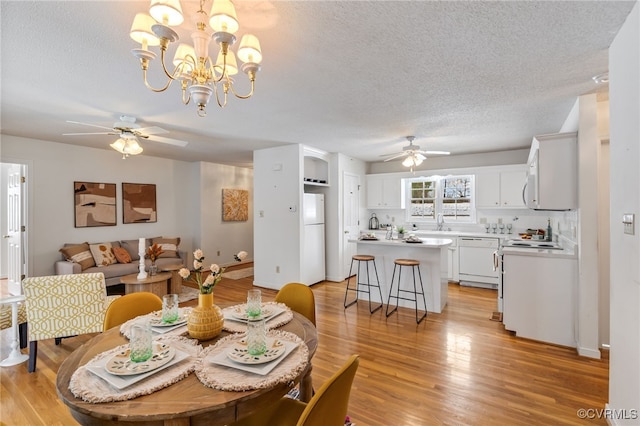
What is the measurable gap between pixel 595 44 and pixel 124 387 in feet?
10.7

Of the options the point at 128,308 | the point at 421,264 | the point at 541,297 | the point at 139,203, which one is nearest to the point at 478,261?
the point at 421,264

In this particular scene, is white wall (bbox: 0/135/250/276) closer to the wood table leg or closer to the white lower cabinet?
the wood table leg

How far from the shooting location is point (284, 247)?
204 inches

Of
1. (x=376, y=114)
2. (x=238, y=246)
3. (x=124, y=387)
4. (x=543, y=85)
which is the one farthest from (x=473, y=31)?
(x=238, y=246)

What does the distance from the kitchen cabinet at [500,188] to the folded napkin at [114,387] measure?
18.9ft

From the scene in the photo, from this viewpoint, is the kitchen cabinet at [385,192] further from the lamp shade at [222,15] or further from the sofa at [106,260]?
the lamp shade at [222,15]

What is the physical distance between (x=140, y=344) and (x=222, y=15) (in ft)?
5.08

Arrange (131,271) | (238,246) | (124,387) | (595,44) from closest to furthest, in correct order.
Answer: (124,387) → (595,44) → (131,271) → (238,246)

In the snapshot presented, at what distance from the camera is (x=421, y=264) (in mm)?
4039

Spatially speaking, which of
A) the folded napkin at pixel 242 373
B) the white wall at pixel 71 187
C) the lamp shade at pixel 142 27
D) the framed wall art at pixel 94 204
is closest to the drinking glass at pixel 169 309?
the folded napkin at pixel 242 373

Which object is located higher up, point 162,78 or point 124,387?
point 162,78

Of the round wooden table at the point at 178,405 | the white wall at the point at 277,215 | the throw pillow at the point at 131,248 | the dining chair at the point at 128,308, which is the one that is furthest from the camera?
the throw pillow at the point at 131,248

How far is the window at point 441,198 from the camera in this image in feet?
20.0

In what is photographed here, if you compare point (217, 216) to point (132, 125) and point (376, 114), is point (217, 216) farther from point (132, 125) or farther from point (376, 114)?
point (376, 114)
